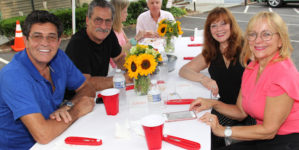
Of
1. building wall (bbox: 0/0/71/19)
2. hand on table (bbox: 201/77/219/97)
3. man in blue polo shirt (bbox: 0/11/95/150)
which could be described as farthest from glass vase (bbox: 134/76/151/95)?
building wall (bbox: 0/0/71/19)

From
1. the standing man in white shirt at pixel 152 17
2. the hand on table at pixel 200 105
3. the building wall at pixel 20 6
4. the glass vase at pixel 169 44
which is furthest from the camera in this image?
the building wall at pixel 20 6

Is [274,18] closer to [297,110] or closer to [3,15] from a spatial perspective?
[297,110]

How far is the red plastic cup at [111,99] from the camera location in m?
1.89

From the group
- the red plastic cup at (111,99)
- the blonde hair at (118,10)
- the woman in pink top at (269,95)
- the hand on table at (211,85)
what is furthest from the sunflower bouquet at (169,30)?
the red plastic cup at (111,99)

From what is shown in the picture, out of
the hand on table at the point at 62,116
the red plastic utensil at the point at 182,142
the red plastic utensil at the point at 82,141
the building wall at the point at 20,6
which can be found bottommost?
the red plastic utensil at the point at 82,141

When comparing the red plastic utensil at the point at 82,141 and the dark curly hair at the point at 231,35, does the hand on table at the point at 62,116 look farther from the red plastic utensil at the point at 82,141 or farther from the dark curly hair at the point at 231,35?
the dark curly hair at the point at 231,35

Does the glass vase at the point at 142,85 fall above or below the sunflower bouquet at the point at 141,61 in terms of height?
below

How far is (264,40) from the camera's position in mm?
1893

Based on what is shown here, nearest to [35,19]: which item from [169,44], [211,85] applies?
[211,85]

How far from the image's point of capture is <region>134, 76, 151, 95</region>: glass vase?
82.8 inches

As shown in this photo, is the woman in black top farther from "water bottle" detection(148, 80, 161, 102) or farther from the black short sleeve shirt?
the black short sleeve shirt

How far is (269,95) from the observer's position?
68.1 inches

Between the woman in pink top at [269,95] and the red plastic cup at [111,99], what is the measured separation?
0.60 metres

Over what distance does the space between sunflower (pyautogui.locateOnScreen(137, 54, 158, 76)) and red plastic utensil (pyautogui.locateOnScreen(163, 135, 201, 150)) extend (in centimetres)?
51
